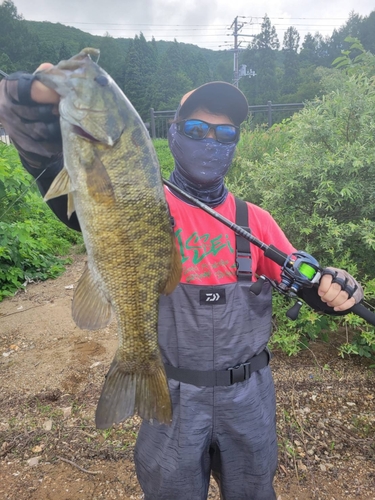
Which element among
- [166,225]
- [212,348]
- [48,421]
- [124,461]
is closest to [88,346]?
[48,421]

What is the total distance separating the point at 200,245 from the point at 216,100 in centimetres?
85

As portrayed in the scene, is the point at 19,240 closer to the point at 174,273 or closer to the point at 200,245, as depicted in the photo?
the point at 200,245

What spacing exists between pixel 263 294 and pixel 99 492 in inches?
85.3

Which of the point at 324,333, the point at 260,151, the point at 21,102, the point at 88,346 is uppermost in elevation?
the point at 21,102

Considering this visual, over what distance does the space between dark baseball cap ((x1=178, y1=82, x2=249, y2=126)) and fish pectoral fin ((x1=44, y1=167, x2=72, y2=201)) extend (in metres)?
1.00

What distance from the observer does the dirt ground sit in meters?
2.95

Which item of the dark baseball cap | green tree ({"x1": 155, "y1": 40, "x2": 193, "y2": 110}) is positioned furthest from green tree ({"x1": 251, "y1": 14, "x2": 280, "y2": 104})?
the dark baseball cap

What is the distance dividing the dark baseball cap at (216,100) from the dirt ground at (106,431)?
282 cm

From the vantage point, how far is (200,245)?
6.56ft

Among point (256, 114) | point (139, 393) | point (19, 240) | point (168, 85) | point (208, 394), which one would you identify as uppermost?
point (168, 85)

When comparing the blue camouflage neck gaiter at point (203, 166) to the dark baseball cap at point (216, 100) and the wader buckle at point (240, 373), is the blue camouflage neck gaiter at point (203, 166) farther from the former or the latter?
the wader buckle at point (240, 373)

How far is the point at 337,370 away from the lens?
4.05 metres

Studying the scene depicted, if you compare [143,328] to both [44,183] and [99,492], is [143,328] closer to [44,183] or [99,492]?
[44,183]

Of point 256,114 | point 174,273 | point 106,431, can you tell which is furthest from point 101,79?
point 256,114
